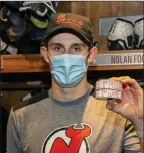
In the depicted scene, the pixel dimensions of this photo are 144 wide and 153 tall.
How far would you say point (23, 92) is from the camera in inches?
86.3

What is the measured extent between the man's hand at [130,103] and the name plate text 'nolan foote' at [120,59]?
0.57 m

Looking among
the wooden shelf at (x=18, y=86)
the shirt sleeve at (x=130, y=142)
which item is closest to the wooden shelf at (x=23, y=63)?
the wooden shelf at (x=18, y=86)

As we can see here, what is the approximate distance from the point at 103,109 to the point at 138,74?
693mm

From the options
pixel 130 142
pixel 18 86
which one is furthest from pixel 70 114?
pixel 18 86

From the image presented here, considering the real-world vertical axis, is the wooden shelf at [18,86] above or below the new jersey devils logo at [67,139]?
above

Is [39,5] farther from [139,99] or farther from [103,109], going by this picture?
[139,99]

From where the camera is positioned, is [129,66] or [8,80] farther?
[8,80]

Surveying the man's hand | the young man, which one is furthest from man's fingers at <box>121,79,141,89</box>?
the young man

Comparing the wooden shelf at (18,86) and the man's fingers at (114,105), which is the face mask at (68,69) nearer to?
the man's fingers at (114,105)

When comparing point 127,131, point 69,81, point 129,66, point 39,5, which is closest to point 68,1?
point 39,5

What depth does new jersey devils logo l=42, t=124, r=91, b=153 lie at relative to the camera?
Answer: 1310mm

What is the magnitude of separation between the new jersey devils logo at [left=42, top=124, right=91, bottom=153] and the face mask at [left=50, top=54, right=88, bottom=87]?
167 millimetres

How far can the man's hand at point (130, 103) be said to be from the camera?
1077 mm

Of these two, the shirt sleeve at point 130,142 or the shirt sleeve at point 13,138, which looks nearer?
the shirt sleeve at point 130,142
